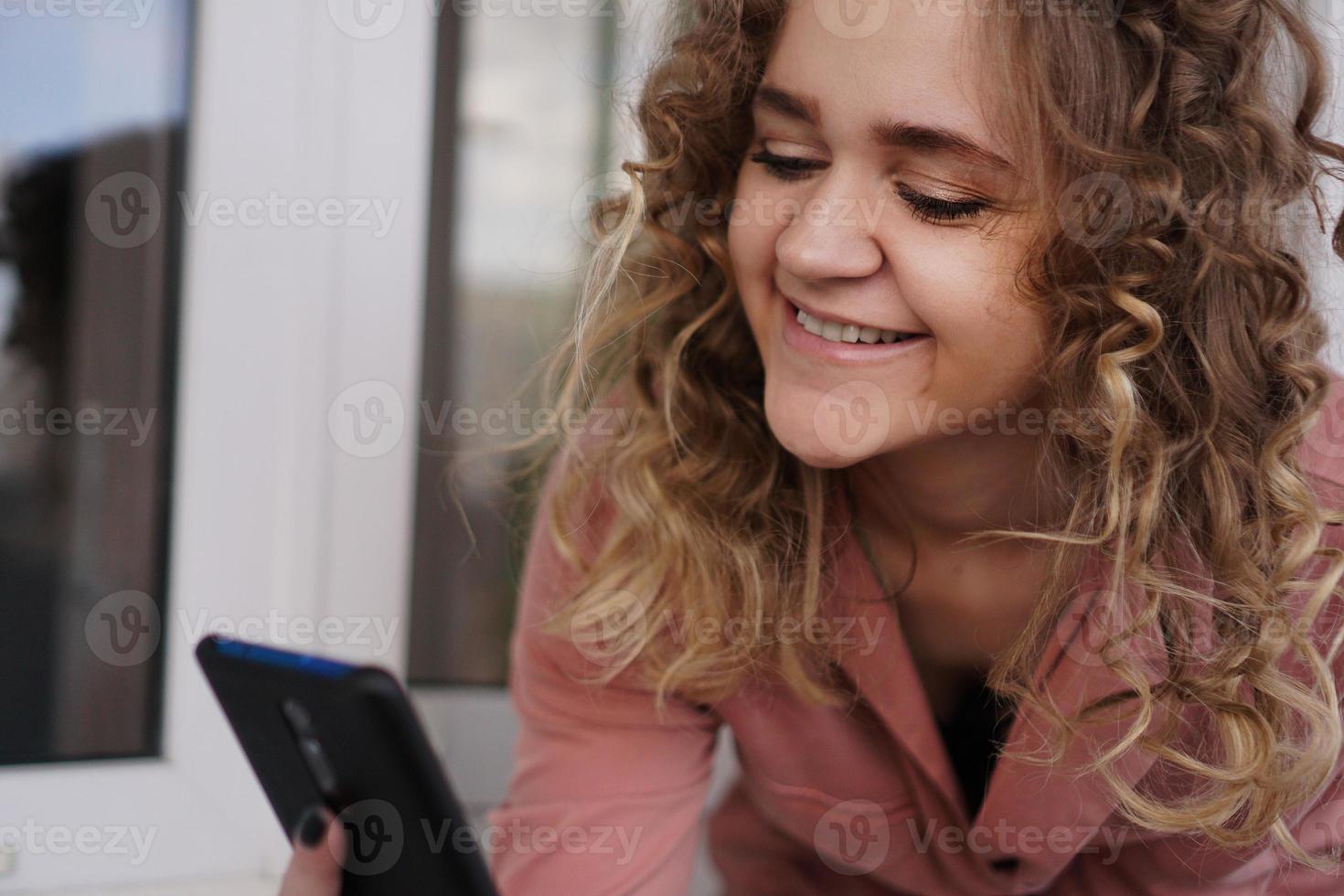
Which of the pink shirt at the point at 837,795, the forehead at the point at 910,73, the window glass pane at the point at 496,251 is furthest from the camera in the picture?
the window glass pane at the point at 496,251

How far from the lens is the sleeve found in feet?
3.43

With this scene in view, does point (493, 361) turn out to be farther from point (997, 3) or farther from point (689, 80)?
point (997, 3)

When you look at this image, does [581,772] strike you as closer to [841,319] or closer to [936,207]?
[841,319]

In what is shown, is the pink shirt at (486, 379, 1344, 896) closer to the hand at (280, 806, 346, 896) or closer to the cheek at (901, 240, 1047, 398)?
the cheek at (901, 240, 1047, 398)

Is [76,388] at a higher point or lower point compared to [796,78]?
lower

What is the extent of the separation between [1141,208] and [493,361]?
30.0 inches

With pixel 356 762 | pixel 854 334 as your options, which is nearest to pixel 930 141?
pixel 854 334

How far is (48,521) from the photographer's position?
105cm

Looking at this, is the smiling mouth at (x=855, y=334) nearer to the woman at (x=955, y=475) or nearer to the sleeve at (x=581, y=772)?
the woman at (x=955, y=475)

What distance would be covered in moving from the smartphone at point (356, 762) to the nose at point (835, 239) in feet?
1.43

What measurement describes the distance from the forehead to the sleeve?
0.46m

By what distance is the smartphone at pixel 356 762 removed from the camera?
22.3 inches

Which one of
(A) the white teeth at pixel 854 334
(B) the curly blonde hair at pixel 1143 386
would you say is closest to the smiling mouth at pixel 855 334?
(A) the white teeth at pixel 854 334

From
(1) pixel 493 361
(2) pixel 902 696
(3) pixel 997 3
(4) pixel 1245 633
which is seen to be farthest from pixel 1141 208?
(1) pixel 493 361
